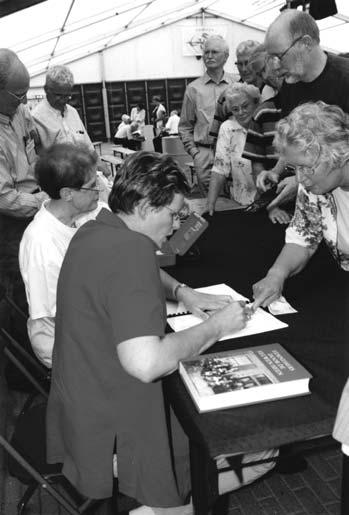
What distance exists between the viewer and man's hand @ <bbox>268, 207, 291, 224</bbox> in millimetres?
2594

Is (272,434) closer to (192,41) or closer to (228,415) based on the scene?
(228,415)

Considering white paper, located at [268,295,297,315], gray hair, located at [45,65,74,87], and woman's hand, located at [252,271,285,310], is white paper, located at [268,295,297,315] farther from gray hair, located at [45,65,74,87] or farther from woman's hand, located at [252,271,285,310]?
gray hair, located at [45,65,74,87]

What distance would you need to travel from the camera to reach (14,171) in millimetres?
2811

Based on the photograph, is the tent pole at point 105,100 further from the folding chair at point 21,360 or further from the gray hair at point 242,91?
the folding chair at point 21,360

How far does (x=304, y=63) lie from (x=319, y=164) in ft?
3.44

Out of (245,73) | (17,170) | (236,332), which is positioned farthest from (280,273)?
(245,73)

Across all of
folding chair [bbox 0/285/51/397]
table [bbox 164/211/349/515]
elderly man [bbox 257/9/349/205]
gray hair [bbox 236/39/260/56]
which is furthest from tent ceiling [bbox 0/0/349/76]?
table [bbox 164/211/349/515]

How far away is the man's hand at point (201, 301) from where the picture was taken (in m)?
1.53

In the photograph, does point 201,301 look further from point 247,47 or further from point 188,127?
point 188,127

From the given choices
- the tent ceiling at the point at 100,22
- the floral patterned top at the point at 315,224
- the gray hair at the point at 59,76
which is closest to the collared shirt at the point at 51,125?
the gray hair at the point at 59,76

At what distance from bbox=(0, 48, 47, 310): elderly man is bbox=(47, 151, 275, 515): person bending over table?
4.14 ft

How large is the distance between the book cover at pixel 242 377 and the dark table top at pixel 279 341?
21 mm

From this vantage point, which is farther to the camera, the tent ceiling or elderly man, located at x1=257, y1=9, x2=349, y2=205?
the tent ceiling

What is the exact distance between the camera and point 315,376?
115cm
